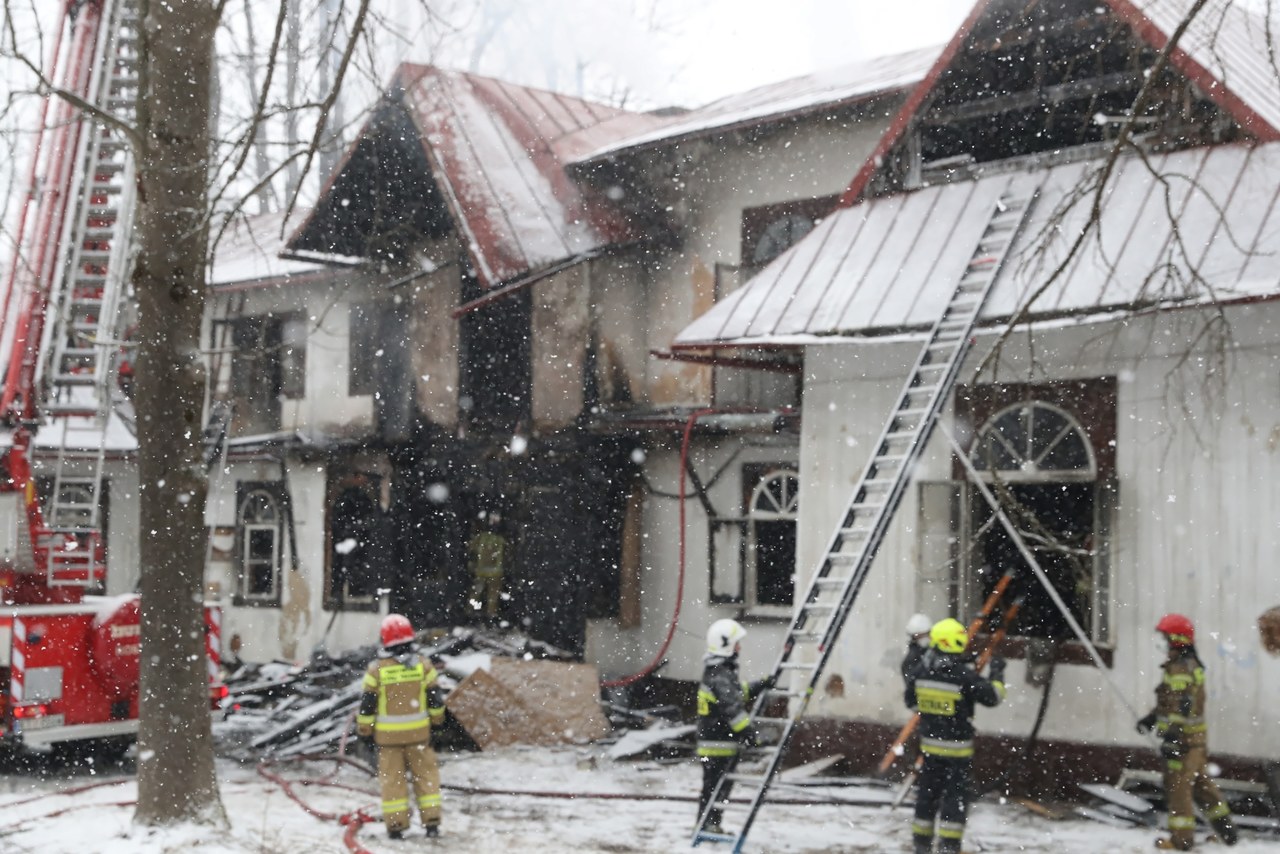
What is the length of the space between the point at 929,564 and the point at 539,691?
450cm

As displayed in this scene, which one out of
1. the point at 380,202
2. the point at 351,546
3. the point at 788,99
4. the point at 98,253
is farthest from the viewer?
the point at 351,546

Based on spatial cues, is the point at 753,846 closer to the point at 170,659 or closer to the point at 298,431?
the point at 170,659

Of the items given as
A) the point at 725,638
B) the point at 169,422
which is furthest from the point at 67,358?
the point at 725,638

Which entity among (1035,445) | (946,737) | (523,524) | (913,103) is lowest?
(946,737)

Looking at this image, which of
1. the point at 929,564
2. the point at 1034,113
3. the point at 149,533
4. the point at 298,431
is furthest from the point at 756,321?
the point at 298,431

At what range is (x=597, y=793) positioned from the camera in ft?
36.2

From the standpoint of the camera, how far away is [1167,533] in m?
10.2

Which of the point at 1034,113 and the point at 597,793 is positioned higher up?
the point at 1034,113

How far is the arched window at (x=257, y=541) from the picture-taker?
800 inches

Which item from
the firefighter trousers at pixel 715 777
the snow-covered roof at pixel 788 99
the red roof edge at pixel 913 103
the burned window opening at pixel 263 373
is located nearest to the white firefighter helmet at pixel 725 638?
the firefighter trousers at pixel 715 777

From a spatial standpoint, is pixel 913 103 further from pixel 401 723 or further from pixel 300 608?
pixel 300 608

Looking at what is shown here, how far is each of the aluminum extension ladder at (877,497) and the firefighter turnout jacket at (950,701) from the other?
665 mm

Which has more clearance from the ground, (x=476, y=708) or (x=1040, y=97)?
(x=1040, y=97)

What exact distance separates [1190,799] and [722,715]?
3047mm
